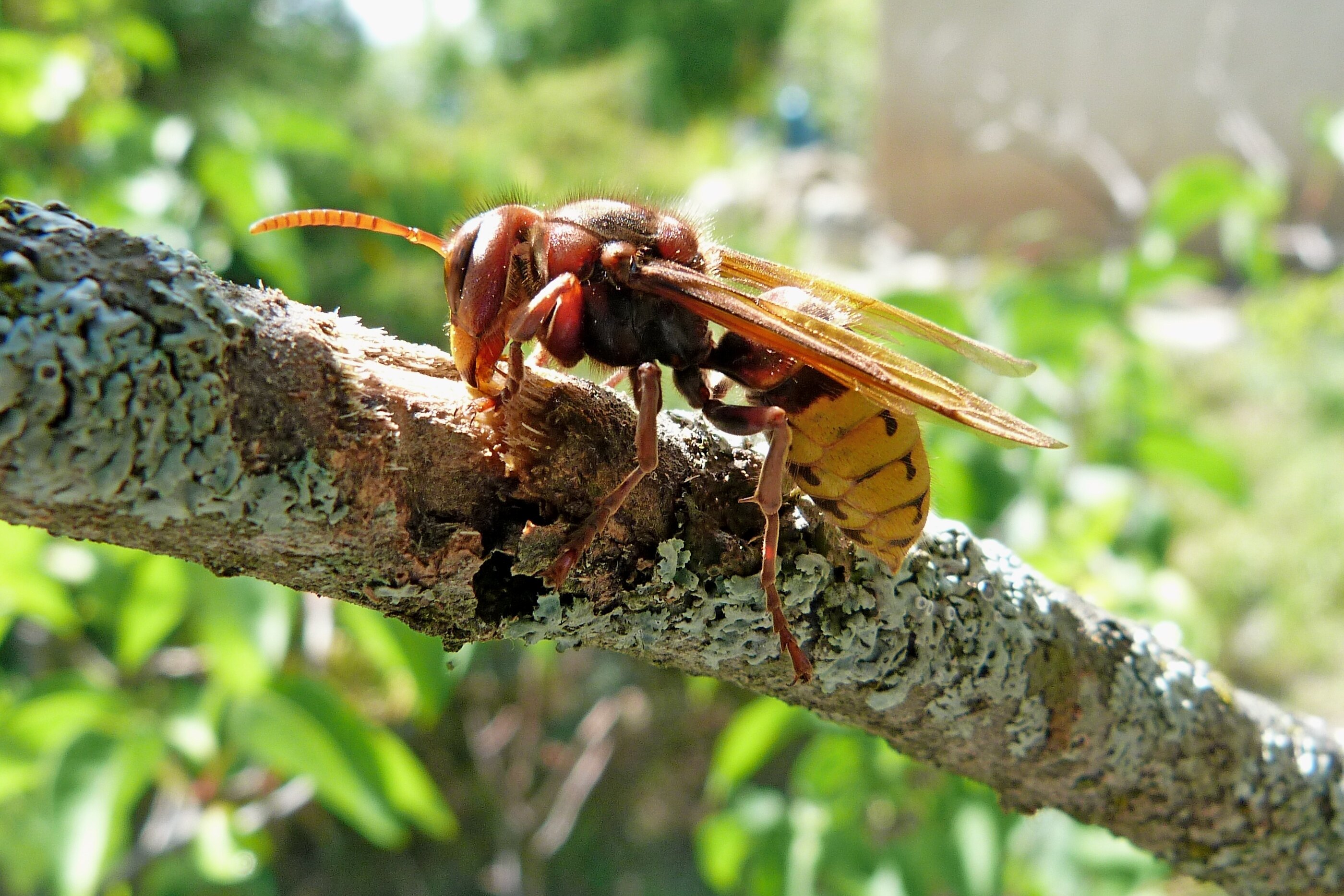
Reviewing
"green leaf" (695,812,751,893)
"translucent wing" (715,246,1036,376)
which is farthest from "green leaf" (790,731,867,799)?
"translucent wing" (715,246,1036,376)

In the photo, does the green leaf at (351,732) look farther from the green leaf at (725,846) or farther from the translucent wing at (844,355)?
the translucent wing at (844,355)

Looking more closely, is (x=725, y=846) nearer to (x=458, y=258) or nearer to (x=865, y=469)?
(x=865, y=469)

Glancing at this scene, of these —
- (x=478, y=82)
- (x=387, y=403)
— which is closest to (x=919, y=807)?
(x=387, y=403)

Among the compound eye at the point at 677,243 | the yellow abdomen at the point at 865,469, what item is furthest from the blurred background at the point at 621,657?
the yellow abdomen at the point at 865,469

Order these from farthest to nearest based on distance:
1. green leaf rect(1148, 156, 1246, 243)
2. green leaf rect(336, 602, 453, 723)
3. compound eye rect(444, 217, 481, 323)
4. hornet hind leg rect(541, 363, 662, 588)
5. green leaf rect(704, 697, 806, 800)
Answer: green leaf rect(1148, 156, 1246, 243) → green leaf rect(704, 697, 806, 800) → green leaf rect(336, 602, 453, 723) → compound eye rect(444, 217, 481, 323) → hornet hind leg rect(541, 363, 662, 588)

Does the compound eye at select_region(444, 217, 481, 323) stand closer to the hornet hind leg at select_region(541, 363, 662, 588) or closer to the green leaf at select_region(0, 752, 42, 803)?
the hornet hind leg at select_region(541, 363, 662, 588)

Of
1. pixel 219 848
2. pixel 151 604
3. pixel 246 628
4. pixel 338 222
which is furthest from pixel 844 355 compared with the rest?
pixel 219 848
